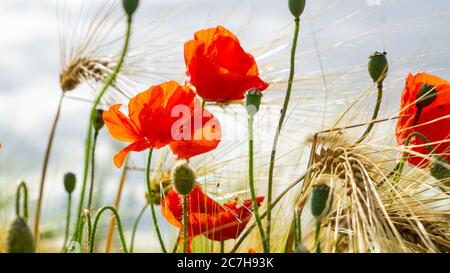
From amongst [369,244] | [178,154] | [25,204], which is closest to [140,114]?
[178,154]

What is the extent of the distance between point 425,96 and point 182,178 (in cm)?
34

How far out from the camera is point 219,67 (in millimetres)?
864

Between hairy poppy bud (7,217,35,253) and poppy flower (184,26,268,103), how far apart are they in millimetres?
336

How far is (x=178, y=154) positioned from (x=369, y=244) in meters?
0.21

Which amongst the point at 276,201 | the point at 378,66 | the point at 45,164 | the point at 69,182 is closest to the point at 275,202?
the point at 276,201

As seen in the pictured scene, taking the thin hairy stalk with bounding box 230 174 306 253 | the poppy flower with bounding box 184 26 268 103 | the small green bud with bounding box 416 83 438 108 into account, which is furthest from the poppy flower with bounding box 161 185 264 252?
the small green bud with bounding box 416 83 438 108

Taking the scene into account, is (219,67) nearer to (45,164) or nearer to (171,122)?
(171,122)

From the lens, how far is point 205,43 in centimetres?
89

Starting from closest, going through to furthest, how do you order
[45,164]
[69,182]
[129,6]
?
1. [129,6]
2. [69,182]
3. [45,164]

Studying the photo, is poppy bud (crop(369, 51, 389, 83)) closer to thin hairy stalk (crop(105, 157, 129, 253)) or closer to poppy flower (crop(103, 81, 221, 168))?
poppy flower (crop(103, 81, 221, 168))

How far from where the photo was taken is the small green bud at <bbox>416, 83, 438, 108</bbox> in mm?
900

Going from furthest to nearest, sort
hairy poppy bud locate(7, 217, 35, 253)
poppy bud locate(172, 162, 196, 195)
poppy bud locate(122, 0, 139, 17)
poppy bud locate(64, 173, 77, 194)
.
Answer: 1. poppy bud locate(64, 173, 77, 194)
2. poppy bud locate(122, 0, 139, 17)
3. poppy bud locate(172, 162, 196, 195)
4. hairy poppy bud locate(7, 217, 35, 253)
